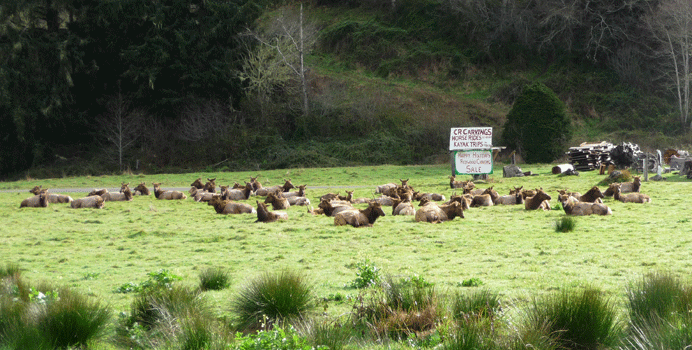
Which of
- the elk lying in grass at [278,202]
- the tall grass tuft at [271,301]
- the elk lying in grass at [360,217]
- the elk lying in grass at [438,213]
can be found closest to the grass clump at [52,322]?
the tall grass tuft at [271,301]

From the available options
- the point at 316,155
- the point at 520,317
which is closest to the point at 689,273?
the point at 520,317

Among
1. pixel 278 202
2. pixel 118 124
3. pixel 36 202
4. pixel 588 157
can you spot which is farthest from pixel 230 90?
pixel 278 202

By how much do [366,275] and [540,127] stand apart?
31.8m

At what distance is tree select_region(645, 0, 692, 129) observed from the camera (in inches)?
1692

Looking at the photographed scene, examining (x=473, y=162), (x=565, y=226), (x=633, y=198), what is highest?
(x=473, y=162)

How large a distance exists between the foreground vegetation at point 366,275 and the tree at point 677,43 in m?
30.2

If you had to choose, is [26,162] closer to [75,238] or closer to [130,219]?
[130,219]

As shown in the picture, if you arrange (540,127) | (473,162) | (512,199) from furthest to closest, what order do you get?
1. (540,127)
2. (473,162)
3. (512,199)

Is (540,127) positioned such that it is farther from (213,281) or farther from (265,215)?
(213,281)

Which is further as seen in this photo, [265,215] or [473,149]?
[473,149]

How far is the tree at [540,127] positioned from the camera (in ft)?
122

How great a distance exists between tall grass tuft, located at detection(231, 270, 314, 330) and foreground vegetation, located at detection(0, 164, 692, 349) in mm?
25

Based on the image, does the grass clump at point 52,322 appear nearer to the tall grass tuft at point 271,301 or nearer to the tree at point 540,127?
the tall grass tuft at point 271,301

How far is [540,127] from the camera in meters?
37.1
